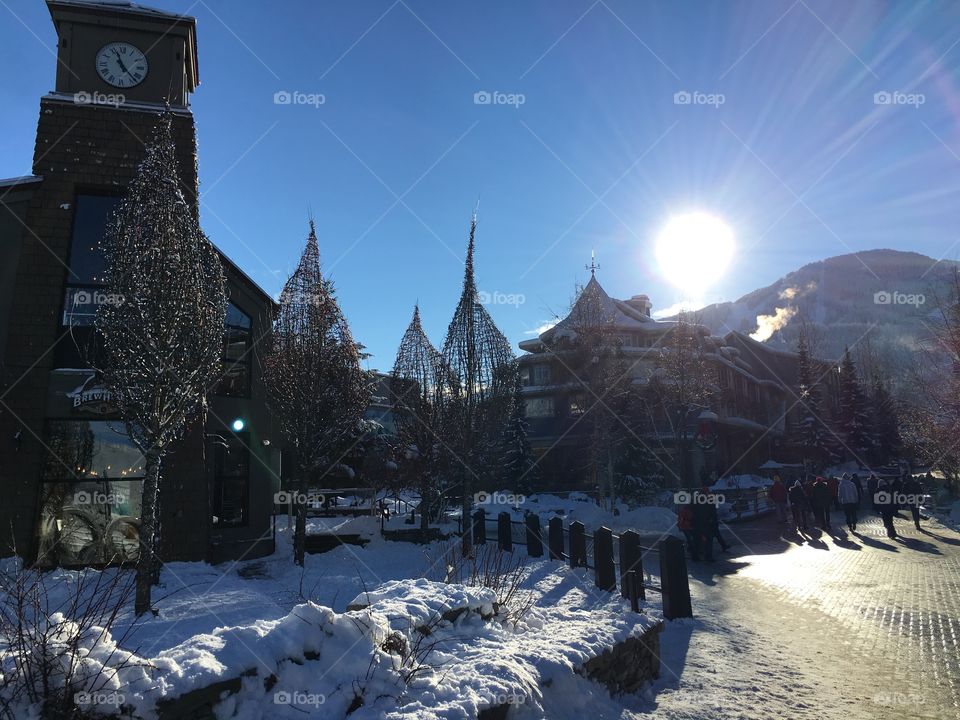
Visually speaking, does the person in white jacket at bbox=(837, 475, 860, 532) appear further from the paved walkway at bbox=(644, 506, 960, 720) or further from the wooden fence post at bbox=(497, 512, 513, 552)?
the wooden fence post at bbox=(497, 512, 513, 552)

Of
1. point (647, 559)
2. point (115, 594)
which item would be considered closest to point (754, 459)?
point (647, 559)

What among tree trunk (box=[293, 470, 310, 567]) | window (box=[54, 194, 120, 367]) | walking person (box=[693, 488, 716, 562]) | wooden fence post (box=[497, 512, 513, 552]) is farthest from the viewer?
walking person (box=[693, 488, 716, 562])

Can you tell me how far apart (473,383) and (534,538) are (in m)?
3.59

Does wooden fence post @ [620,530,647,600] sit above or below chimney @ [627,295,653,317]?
below

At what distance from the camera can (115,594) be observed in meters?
9.93

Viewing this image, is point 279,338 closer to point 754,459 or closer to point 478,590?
point 478,590

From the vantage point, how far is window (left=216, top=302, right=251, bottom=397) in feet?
53.6

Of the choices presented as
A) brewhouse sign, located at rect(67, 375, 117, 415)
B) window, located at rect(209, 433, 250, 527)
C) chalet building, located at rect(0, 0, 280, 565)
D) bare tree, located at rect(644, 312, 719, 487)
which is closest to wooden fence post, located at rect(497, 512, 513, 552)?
chalet building, located at rect(0, 0, 280, 565)

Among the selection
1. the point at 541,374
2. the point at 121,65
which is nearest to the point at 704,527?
the point at 121,65

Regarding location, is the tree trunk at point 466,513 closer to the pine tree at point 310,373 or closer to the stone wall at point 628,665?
A: the pine tree at point 310,373

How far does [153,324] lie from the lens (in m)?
9.00

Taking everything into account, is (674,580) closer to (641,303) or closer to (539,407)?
(539,407)

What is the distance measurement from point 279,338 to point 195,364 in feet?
18.4

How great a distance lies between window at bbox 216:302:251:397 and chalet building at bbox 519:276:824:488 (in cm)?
2028
